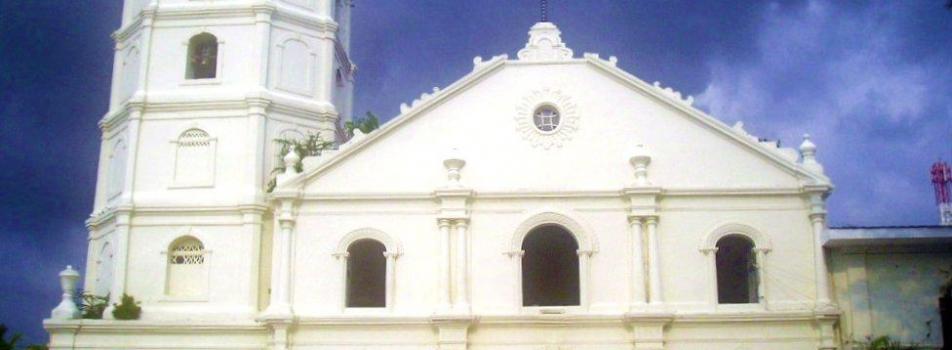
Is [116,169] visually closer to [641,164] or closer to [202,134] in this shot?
[202,134]

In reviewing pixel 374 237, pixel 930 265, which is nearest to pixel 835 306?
pixel 930 265

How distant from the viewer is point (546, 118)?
26.5 meters

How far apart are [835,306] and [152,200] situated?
16.9 metres

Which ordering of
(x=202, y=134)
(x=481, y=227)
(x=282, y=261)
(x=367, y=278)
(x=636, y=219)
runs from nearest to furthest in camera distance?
(x=636, y=219)
(x=282, y=261)
(x=481, y=227)
(x=367, y=278)
(x=202, y=134)

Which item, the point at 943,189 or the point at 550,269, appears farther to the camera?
the point at 943,189

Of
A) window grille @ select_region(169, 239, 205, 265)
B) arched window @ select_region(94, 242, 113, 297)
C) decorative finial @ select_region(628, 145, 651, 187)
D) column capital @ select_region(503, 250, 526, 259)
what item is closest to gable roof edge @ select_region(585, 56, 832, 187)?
decorative finial @ select_region(628, 145, 651, 187)

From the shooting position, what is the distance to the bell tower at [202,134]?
26922 mm

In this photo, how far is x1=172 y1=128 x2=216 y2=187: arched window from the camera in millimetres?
27781

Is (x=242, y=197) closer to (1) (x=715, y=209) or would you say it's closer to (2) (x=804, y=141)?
(1) (x=715, y=209)

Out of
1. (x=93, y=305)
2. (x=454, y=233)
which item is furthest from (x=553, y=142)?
(x=93, y=305)

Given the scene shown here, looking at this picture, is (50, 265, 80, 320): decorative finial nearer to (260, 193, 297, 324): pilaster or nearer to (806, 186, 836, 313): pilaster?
(260, 193, 297, 324): pilaster

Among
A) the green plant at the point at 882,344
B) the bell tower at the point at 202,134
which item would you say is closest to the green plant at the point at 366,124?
the bell tower at the point at 202,134

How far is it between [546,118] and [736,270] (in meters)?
6.17

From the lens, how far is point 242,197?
89.5 feet
